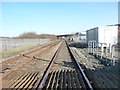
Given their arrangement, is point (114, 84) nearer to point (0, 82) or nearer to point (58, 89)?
point (58, 89)

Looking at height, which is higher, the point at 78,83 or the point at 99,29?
the point at 99,29

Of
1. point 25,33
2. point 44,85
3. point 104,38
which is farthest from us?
point 25,33

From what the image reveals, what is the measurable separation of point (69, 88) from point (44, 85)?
94 centimetres

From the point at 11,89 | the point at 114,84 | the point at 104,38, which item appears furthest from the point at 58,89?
the point at 104,38

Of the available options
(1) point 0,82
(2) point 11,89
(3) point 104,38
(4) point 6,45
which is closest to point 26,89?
(2) point 11,89

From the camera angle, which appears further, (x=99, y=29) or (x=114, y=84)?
(x=99, y=29)

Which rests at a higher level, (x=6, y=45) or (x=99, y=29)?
(x=99, y=29)

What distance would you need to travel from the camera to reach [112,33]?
104ft

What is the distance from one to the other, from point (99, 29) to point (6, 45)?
14.3m

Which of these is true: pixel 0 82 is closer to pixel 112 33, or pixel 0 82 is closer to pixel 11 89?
pixel 11 89

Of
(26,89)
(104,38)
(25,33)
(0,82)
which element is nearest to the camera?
(26,89)

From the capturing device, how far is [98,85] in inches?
324

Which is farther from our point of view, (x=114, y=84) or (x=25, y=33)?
(x=25, y=33)

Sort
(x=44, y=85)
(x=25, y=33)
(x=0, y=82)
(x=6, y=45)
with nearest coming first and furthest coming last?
A: (x=44, y=85) → (x=0, y=82) → (x=6, y=45) → (x=25, y=33)
